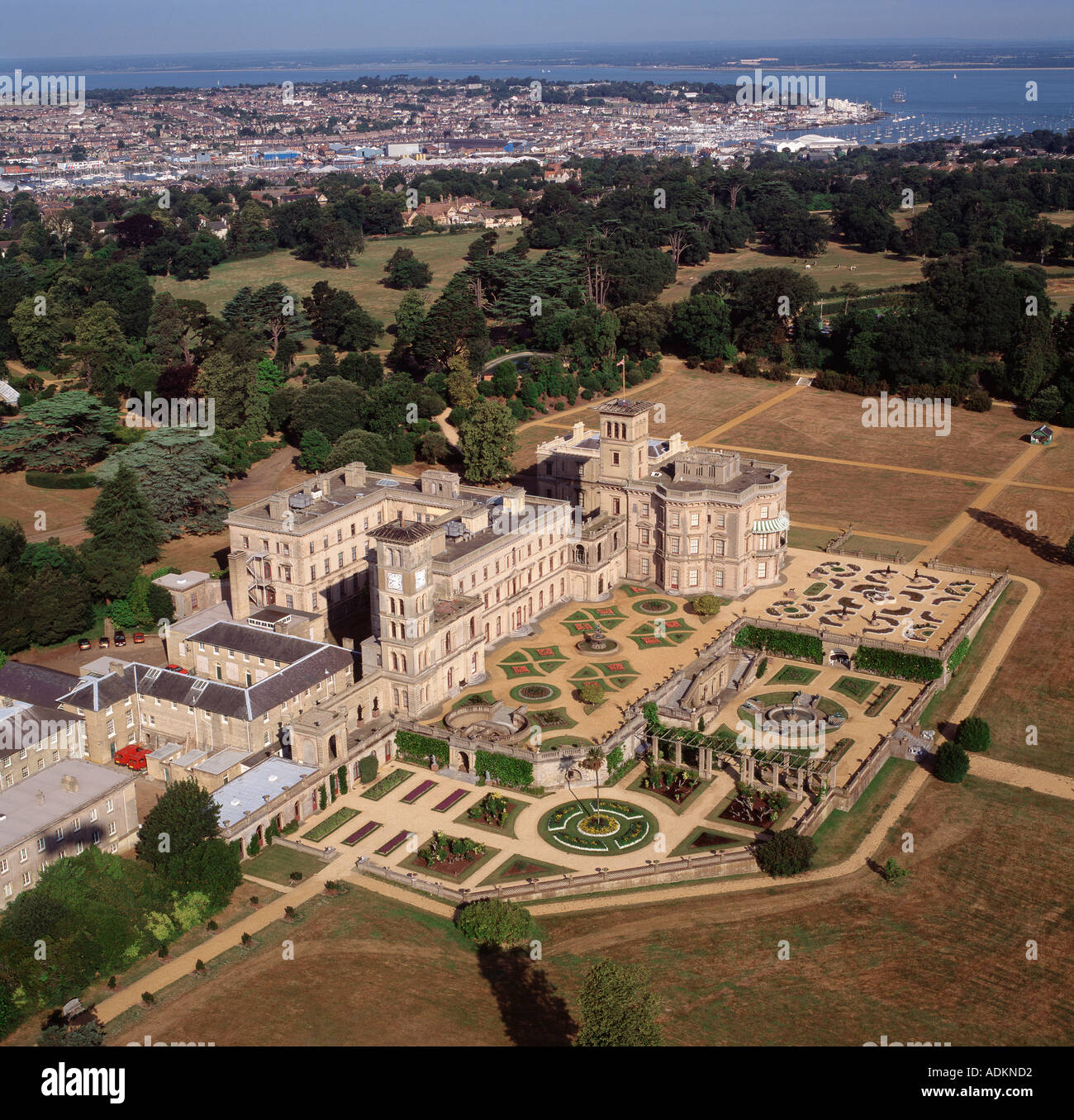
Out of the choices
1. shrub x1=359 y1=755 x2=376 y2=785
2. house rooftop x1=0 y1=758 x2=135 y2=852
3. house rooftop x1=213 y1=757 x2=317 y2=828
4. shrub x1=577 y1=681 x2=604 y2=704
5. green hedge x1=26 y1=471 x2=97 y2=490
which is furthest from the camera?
green hedge x1=26 y1=471 x2=97 y2=490

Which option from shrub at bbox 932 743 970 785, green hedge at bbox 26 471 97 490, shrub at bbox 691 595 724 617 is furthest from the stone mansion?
green hedge at bbox 26 471 97 490

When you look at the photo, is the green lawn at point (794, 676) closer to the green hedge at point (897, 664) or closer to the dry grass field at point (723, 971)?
the green hedge at point (897, 664)

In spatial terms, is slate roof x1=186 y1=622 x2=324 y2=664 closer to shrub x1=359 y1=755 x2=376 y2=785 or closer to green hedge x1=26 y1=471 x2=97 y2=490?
shrub x1=359 y1=755 x2=376 y2=785

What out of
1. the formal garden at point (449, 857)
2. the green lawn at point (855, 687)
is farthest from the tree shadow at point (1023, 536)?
the formal garden at point (449, 857)

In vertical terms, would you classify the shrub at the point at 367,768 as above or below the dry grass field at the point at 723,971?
above

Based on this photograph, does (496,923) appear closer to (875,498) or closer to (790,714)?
(790,714)

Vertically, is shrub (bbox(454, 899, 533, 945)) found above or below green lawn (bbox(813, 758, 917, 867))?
below
